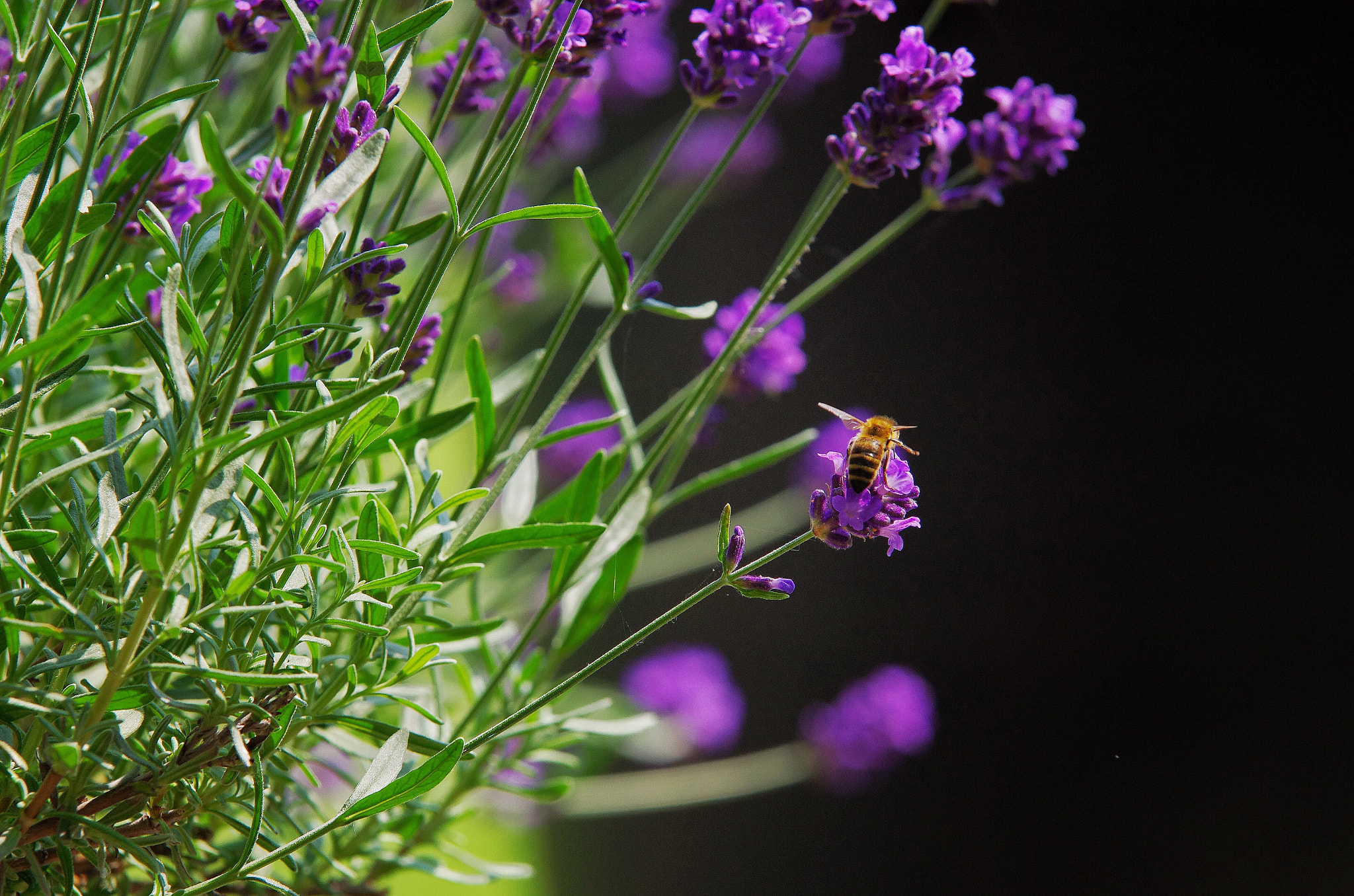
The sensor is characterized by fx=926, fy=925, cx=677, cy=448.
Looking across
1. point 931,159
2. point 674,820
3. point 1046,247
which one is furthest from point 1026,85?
point 674,820

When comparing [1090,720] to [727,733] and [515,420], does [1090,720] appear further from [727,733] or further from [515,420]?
[515,420]

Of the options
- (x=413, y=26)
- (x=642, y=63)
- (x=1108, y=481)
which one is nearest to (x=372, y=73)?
(x=413, y=26)

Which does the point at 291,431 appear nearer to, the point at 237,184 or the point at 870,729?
the point at 237,184

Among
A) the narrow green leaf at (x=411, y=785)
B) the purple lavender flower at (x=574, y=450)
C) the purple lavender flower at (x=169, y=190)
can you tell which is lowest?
the purple lavender flower at (x=574, y=450)

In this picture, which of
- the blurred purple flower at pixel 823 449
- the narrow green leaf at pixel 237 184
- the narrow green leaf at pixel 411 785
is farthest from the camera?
the blurred purple flower at pixel 823 449

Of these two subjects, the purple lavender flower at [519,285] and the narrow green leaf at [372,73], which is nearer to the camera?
the narrow green leaf at [372,73]

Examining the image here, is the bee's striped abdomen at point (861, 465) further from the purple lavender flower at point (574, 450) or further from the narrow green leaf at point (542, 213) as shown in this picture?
the purple lavender flower at point (574, 450)

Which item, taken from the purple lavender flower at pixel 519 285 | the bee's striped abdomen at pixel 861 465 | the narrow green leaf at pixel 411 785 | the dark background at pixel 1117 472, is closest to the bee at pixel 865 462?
the bee's striped abdomen at pixel 861 465
